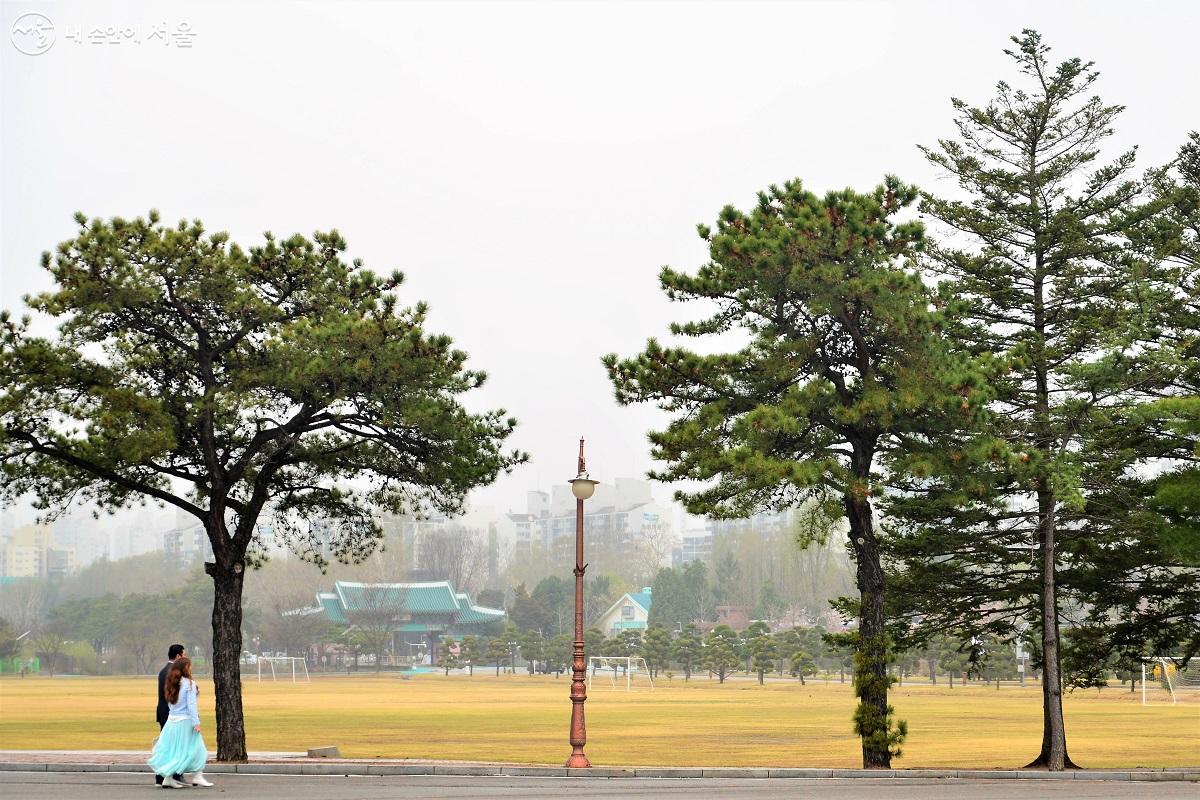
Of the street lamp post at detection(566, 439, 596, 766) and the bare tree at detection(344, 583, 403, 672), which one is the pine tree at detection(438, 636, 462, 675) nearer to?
the bare tree at detection(344, 583, 403, 672)

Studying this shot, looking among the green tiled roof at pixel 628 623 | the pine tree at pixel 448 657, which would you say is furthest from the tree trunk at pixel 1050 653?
the green tiled roof at pixel 628 623

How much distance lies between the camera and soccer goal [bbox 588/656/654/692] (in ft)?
282

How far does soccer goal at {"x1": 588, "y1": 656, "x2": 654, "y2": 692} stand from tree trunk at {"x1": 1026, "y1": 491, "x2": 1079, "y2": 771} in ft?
196

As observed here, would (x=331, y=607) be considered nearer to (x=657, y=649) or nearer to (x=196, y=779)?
(x=657, y=649)

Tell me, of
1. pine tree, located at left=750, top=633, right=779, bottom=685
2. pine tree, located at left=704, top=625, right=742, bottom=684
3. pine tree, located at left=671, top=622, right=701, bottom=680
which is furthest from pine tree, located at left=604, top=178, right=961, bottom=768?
pine tree, located at left=671, top=622, right=701, bottom=680

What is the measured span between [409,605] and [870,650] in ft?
→ 288

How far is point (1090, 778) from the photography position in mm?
21672

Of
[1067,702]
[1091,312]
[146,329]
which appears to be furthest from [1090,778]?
[1067,702]

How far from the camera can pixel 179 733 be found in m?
16.1

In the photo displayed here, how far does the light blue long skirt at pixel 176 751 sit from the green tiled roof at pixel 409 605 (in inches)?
3507

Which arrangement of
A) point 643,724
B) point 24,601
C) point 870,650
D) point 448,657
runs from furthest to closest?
point 24,601 → point 448,657 → point 643,724 → point 870,650

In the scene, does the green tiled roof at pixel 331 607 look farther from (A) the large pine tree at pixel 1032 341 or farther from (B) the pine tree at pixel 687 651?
(A) the large pine tree at pixel 1032 341

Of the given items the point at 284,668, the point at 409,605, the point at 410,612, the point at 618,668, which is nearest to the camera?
the point at 618,668

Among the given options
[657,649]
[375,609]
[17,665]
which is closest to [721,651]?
[657,649]
